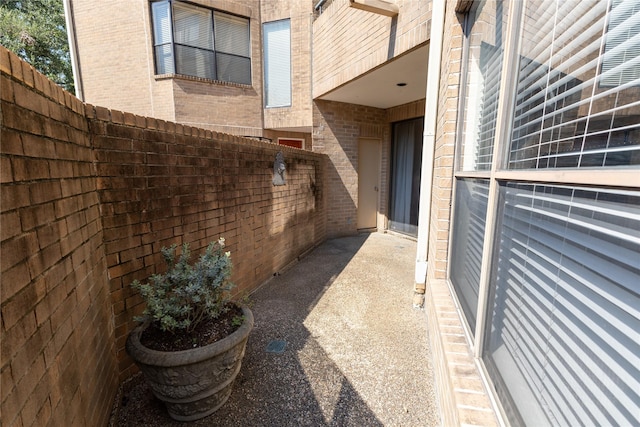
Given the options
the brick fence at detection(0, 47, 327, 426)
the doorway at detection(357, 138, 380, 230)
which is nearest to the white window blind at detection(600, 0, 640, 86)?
the brick fence at detection(0, 47, 327, 426)

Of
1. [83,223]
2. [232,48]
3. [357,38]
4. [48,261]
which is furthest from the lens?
[232,48]

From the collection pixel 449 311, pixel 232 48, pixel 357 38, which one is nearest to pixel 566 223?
pixel 449 311

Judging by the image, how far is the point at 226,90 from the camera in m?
7.89

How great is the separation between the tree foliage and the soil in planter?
15974mm

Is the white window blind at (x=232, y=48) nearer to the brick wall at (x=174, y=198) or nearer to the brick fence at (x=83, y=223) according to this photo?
the brick wall at (x=174, y=198)

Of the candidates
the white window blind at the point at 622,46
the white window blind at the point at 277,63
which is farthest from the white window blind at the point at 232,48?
the white window blind at the point at 622,46

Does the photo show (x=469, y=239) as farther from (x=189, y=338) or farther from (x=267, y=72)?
(x=267, y=72)

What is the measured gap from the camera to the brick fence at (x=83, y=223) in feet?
3.37

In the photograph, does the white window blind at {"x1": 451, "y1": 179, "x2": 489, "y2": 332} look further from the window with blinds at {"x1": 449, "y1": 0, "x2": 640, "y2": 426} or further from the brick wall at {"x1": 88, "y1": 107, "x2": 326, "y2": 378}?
the brick wall at {"x1": 88, "y1": 107, "x2": 326, "y2": 378}

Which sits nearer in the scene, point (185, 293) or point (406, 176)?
point (185, 293)

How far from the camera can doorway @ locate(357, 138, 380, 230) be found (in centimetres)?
739

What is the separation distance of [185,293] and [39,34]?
16.9 metres

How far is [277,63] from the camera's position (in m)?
8.02

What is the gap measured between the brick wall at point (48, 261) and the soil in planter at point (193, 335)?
0.29m
